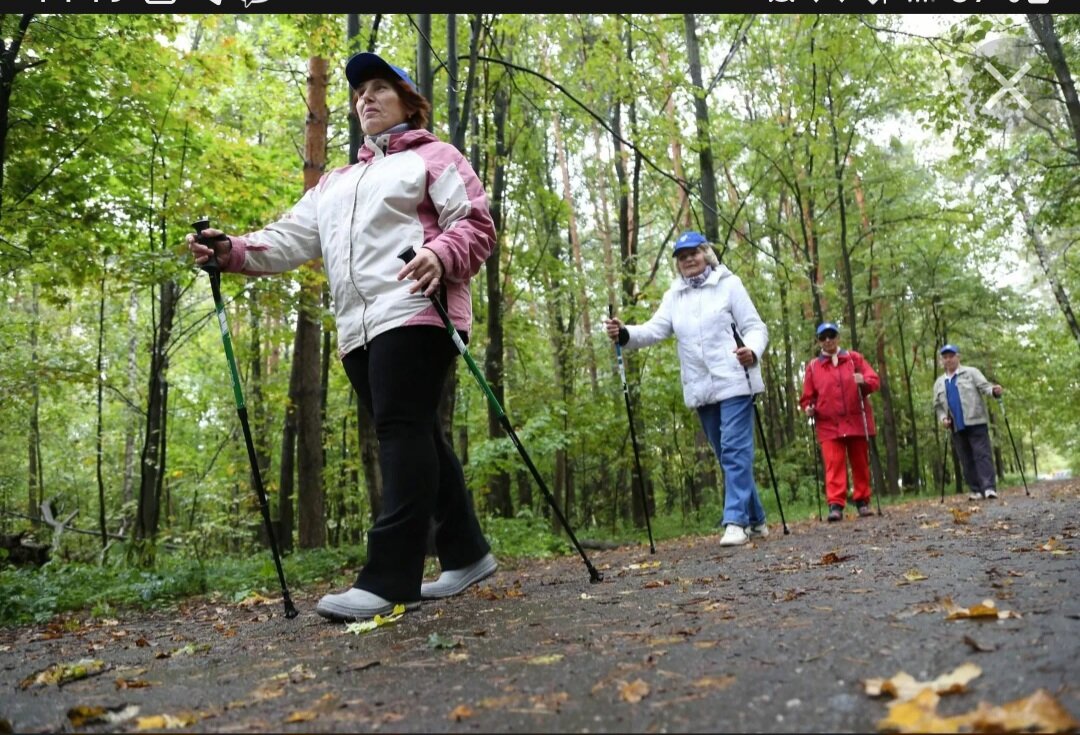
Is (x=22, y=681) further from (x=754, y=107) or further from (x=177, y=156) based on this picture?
(x=754, y=107)

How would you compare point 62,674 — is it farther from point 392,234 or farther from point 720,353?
point 720,353

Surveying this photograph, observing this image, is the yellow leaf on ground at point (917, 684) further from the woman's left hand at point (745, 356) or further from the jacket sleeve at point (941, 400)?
the jacket sleeve at point (941, 400)

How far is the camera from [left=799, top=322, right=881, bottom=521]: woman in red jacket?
358 inches

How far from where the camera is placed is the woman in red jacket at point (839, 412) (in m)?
9.09

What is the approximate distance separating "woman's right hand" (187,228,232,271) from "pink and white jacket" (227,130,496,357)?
0.12 ft

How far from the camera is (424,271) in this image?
337cm

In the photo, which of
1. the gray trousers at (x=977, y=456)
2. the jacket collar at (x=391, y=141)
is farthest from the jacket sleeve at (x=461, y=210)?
the gray trousers at (x=977, y=456)

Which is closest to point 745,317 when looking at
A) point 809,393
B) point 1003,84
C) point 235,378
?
point 809,393

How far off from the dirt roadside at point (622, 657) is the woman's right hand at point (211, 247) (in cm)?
182

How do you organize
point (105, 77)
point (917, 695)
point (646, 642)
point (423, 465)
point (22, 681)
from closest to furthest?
point (917, 695) < point (646, 642) < point (22, 681) < point (423, 465) < point (105, 77)

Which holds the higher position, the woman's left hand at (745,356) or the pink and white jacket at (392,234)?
the pink and white jacket at (392,234)

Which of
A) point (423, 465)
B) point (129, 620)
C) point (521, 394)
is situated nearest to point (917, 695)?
point (423, 465)

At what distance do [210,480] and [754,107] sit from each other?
19490 mm

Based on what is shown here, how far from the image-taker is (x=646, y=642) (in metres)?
2.56
